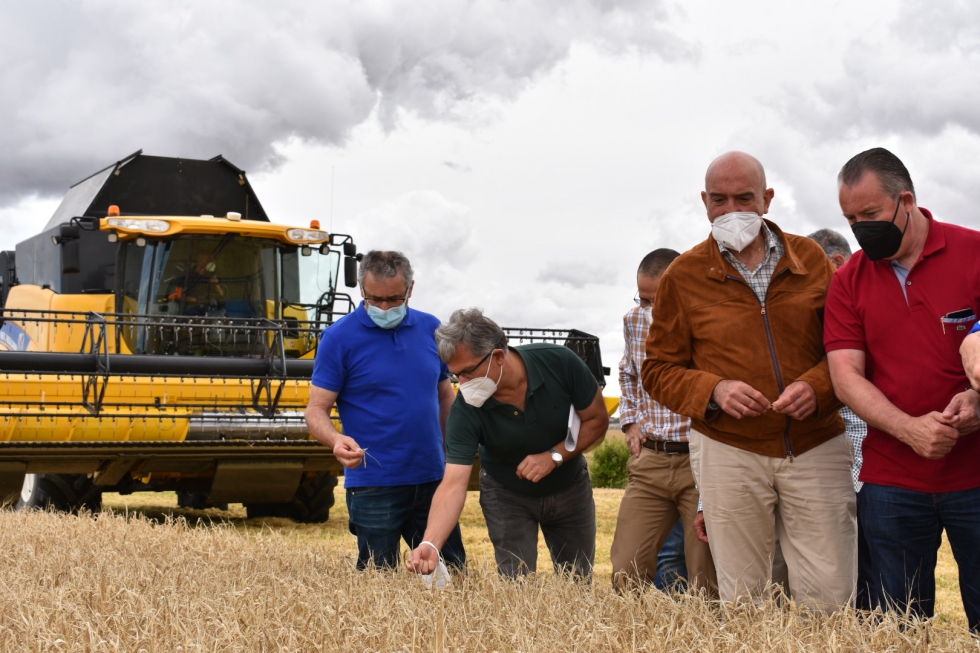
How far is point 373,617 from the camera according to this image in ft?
11.7

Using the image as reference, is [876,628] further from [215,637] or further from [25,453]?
[25,453]

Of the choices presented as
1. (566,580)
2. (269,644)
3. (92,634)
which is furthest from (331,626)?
(566,580)

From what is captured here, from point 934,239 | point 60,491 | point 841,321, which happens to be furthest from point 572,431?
point 60,491

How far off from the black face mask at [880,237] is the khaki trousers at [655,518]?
4.80ft

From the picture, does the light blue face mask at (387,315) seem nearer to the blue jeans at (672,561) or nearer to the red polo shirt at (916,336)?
the blue jeans at (672,561)

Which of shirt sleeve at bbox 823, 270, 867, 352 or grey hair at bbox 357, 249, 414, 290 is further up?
grey hair at bbox 357, 249, 414, 290

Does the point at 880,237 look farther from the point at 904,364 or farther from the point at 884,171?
the point at 904,364

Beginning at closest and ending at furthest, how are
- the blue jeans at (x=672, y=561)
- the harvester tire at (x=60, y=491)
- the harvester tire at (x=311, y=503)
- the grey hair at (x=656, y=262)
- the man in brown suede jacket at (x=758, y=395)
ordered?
1. the man in brown suede jacket at (x=758, y=395)
2. the blue jeans at (x=672, y=561)
3. the grey hair at (x=656, y=262)
4. the harvester tire at (x=60, y=491)
5. the harvester tire at (x=311, y=503)

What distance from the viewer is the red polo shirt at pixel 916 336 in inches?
134

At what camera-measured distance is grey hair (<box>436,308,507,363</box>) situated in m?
4.26

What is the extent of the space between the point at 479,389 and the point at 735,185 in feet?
4.38

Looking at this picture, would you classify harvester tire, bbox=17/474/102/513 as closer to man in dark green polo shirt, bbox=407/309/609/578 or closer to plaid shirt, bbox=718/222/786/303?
man in dark green polo shirt, bbox=407/309/609/578

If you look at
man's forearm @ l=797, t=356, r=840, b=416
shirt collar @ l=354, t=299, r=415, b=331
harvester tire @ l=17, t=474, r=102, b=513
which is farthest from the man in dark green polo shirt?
harvester tire @ l=17, t=474, r=102, b=513

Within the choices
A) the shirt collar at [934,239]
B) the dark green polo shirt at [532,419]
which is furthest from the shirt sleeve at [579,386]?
the shirt collar at [934,239]
